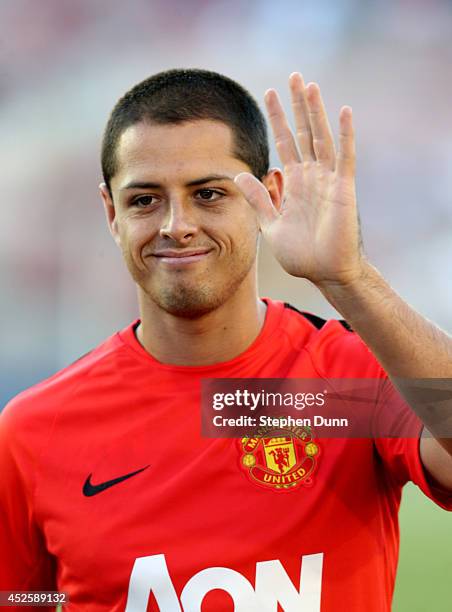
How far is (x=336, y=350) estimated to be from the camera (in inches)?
44.1

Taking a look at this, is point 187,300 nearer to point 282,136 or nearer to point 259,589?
point 282,136

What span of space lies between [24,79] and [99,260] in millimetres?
505

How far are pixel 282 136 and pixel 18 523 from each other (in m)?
0.70

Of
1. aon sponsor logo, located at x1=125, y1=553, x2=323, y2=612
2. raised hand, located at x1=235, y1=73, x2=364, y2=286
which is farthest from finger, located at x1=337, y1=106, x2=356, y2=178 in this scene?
aon sponsor logo, located at x1=125, y1=553, x2=323, y2=612

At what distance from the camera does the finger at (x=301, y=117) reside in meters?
0.88

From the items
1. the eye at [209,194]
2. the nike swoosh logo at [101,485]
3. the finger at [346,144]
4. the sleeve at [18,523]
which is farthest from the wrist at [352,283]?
the sleeve at [18,523]

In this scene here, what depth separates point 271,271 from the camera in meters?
1.81

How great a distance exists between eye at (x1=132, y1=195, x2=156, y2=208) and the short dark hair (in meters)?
0.09

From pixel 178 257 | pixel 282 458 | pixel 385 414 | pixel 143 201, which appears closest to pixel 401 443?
pixel 385 414

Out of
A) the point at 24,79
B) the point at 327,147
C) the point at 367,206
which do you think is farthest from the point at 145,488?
the point at 24,79

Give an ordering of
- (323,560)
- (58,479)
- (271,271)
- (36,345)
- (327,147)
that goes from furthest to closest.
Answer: (36,345), (271,271), (58,479), (323,560), (327,147)

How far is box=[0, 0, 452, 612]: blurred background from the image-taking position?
165 centimetres

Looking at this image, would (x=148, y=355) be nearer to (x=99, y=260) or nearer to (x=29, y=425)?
(x=29, y=425)

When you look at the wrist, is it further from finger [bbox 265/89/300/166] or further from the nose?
the nose
